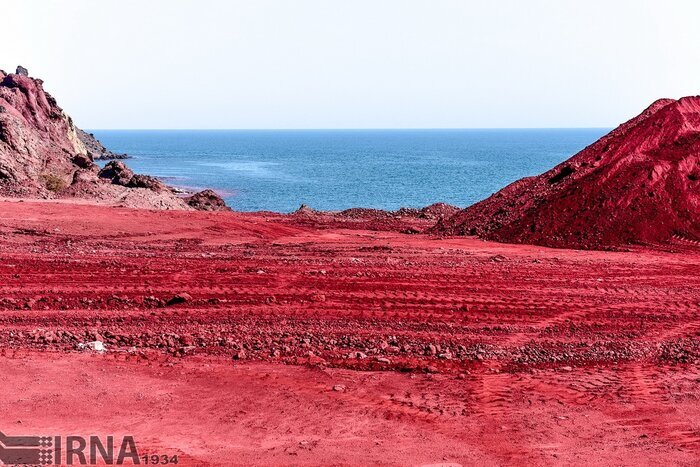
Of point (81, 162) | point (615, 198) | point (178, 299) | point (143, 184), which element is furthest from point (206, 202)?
point (178, 299)

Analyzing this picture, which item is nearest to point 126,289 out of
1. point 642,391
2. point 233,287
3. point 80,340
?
point 233,287

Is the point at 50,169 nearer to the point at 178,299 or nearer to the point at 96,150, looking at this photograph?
the point at 178,299

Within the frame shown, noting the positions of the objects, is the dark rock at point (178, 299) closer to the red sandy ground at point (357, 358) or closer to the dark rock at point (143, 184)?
the red sandy ground at point (357, 358)

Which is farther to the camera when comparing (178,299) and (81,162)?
(81,162)

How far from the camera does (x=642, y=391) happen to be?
38.0ft

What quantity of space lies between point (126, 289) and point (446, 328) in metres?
7.09

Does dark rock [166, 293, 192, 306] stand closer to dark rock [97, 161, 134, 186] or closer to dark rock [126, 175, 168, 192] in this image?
dark rock [126, 175, 168, 192]

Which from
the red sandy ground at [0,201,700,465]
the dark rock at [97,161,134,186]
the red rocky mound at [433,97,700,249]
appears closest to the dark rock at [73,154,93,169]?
the dark rock at [97,161,134,186]

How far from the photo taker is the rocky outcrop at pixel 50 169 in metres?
40.3

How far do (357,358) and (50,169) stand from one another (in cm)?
3868

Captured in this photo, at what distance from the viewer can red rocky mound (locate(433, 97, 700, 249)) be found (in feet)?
83.0

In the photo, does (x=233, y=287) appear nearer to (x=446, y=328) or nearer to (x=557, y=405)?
(x=446, y=328)

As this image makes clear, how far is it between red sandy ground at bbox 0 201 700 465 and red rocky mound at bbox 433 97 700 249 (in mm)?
3735

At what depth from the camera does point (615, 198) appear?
86.0 ft
